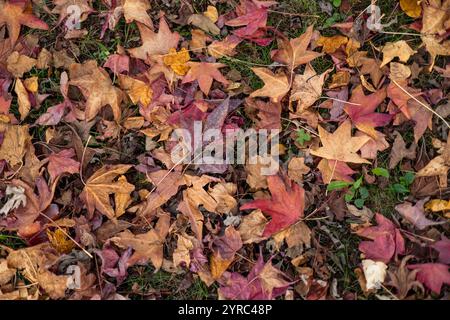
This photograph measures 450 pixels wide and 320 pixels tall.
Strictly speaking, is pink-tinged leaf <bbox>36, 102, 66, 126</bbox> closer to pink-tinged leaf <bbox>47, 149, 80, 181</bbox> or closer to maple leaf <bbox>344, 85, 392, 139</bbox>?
pink-tinged leaf <bbox>47, 149, 80, 181</bbox>

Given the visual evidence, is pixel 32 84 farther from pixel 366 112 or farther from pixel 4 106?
pixel 366 112

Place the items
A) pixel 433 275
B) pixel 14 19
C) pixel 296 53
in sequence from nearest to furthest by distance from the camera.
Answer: pixel 433 275 → pixel 296 53 → pixel 14 19

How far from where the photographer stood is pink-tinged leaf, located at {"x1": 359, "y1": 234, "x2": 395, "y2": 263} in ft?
6.37

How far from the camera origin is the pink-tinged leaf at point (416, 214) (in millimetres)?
1964

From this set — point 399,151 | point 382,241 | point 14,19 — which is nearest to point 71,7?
point 14,19

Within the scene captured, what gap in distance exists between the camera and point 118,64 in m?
2.15

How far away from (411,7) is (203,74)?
100cm

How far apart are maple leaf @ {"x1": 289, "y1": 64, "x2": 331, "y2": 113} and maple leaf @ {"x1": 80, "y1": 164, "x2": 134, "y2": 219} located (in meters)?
0.83

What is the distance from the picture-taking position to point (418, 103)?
2.03 metres

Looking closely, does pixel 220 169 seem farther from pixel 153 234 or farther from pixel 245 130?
pixel 153 234

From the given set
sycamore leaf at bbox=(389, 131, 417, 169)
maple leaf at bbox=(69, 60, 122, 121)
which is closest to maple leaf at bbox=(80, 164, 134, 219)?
maple leaf at bbox=(69, 60, 122, 121)

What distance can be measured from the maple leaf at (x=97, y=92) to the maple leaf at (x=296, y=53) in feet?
2.48
